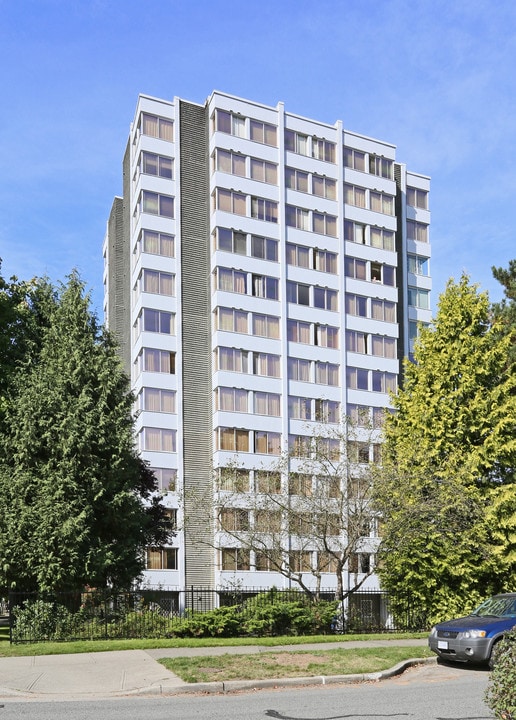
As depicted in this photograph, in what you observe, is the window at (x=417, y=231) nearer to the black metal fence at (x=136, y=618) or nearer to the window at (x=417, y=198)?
the window at (x=417, y=198)

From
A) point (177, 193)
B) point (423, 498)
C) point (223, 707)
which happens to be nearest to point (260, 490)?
point (423, 498)

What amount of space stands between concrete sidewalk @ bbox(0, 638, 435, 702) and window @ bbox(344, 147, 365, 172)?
5212cm

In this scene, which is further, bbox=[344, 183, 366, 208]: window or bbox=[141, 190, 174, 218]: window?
bbox=[344, 183, 366, 208]: window

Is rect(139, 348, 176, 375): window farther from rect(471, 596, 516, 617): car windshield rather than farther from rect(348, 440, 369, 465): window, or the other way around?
rect(471, 596, 516, 617): car windshield

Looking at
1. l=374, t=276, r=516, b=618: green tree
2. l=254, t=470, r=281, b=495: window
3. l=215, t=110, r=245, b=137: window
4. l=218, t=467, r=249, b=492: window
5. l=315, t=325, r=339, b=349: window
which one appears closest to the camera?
l=374, t=276, r=516, b=618: green tree

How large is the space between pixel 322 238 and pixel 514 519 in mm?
38159

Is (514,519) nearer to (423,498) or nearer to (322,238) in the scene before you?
(423,498)

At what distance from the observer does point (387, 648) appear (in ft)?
63.9

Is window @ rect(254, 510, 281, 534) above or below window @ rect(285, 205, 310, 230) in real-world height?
below

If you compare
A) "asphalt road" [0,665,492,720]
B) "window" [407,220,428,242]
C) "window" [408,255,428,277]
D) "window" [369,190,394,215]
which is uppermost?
"window" [369,190,394,215]

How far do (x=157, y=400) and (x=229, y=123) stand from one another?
2029 centimetres

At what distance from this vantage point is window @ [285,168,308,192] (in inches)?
2520

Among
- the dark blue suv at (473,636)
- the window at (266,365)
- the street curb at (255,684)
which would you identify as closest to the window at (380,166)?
the window at (266,365)

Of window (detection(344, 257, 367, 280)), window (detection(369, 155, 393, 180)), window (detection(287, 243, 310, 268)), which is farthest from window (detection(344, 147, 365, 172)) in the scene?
window (detection(287, 243, 310, 268))
